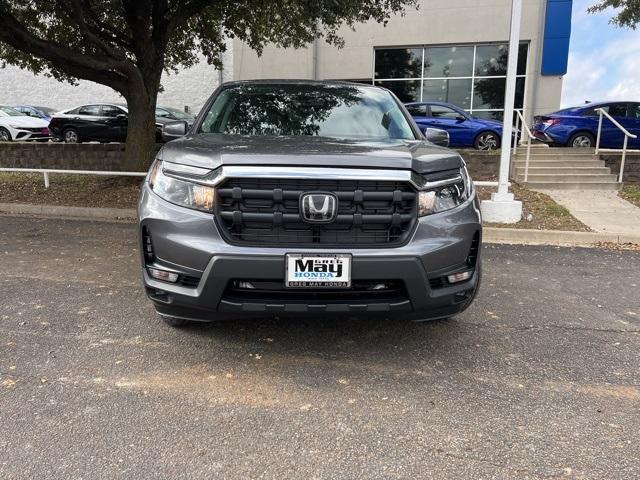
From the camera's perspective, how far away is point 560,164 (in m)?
11.3

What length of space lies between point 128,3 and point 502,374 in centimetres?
986

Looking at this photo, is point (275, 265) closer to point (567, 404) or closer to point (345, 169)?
point (345, 169)

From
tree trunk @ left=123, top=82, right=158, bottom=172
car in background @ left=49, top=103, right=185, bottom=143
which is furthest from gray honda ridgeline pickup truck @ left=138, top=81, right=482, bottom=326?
car in background @ left=49, top=103, right=185, bottom=143

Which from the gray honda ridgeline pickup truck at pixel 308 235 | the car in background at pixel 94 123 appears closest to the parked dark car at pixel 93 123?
the car in background at pixel 94 123

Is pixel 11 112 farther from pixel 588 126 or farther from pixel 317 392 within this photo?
pixel 317 392

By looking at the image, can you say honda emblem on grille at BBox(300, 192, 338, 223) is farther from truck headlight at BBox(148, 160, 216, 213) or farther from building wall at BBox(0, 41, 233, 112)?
building wall at BBox(0, 41, 233, 112)

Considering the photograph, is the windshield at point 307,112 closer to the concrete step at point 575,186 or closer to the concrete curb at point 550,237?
the concrete curb at point 550,237

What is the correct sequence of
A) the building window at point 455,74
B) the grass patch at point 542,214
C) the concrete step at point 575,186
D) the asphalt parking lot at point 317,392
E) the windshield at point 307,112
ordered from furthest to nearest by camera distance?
the building window at point 455,74
the concrete step at point 575,186
the grass patch at point 542,214
the windshield at point 307,112
the asphalt parking lot at point 317,392

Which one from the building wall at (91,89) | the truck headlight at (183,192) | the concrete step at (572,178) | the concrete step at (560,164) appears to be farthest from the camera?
the building wall at (91,89)

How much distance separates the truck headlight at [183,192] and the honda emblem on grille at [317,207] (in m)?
0.50

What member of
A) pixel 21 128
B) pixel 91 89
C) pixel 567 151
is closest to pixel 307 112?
pixel 567 151

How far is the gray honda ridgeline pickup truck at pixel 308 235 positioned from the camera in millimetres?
2748

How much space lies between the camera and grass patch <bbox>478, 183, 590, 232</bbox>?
7.65 metres

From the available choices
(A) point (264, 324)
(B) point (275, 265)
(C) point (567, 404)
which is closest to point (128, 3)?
(A) point (264, 324)
